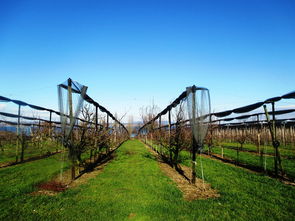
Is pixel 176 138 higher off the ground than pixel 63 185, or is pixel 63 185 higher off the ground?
pixel 176 138

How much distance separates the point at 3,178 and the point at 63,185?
2.30 m

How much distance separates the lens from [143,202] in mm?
3812

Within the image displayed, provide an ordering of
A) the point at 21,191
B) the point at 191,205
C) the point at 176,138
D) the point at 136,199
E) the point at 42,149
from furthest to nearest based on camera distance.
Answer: the point at 42,149, the point at 176,138, the point at 21,191, the point at 136,199, the point at 191,205

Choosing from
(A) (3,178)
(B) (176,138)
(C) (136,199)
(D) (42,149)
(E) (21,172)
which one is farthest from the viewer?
(D) (42,149)

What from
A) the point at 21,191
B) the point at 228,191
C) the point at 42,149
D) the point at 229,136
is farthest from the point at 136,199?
the point at 229,136

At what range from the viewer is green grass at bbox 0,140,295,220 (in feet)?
10.7

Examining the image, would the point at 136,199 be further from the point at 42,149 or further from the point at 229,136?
the point at 229,136

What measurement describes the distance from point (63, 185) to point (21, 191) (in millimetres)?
971

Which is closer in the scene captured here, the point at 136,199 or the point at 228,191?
the point at 136,199

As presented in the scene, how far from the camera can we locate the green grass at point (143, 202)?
3.25 m

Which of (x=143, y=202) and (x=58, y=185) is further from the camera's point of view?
(x=58, y=185)

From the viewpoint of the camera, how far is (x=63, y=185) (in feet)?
16.6

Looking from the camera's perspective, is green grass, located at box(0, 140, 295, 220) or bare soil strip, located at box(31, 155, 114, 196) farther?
bare soil strip, located at box(31, 155, 114, 196)

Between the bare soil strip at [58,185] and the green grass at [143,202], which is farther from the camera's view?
the bare soil strip at [58,185]
